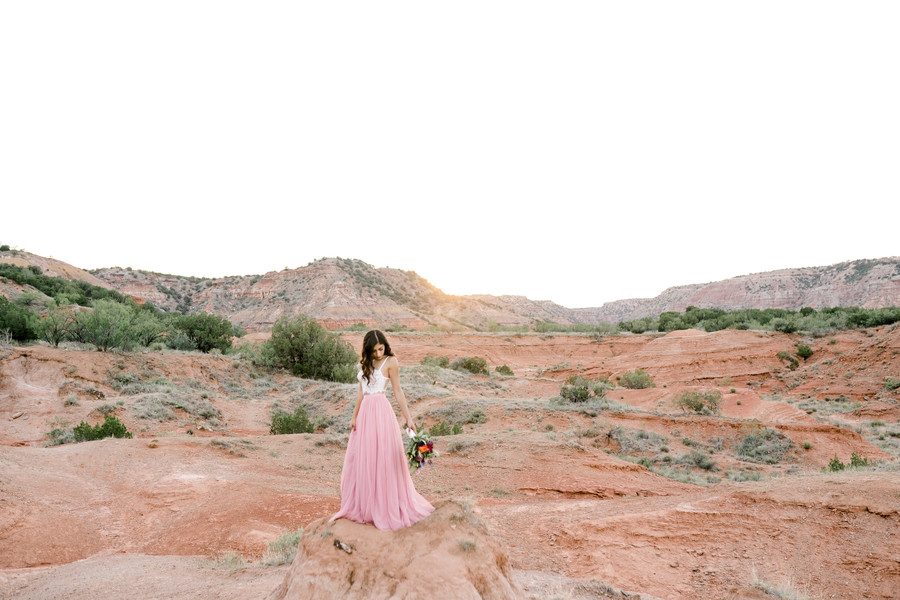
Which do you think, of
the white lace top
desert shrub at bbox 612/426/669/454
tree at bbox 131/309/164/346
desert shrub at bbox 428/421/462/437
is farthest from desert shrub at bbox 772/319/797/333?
tree at bbox 131/309/164/346

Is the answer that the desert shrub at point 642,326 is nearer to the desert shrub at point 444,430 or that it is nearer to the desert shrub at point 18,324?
the desert shrub at point 444,430

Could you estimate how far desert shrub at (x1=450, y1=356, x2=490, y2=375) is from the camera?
3281 cm

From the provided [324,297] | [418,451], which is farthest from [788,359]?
[324,297]

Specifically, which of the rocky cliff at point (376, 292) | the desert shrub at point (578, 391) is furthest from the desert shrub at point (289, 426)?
the rocky cliff at point (376, 292)

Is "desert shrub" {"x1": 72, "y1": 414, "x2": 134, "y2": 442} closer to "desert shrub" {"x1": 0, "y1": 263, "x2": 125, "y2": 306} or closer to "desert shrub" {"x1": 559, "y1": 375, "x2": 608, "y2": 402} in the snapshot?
"desert shrub" {"x1": 559, "y1": 375, "x2": 608, "y2": 402}

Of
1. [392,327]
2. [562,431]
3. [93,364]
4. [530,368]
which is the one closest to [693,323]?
[530,368]

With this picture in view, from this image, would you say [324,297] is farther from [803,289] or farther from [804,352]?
[803,289]

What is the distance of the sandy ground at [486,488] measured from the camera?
6.32 m

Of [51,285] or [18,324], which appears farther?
[51,285]

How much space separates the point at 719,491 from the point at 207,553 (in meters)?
8.83

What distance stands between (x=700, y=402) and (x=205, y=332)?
1136 inches

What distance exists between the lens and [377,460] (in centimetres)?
418

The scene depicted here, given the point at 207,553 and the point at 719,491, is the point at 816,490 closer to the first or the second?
the point at 719,491

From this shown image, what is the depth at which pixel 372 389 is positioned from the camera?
4371mm
